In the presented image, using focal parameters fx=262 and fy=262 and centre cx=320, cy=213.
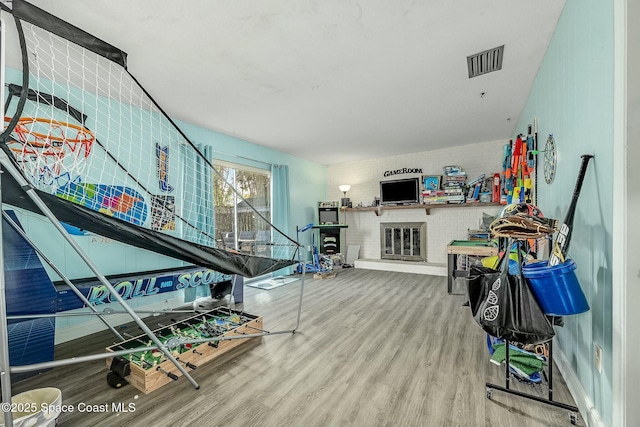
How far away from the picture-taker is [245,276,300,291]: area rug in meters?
4.39

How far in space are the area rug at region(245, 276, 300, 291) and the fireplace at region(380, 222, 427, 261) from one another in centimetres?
229

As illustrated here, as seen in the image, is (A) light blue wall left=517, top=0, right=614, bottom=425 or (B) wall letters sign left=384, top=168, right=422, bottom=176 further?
(B) wall letters sign left=384, top=168, right=422, bottom=176

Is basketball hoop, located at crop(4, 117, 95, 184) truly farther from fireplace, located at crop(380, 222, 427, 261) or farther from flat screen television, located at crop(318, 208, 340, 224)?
fireplace, located at crop(380, 222, 427, 261)

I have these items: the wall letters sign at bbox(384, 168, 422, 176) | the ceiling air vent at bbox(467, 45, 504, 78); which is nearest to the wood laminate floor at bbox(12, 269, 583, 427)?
the ceiling air vent at bbox(467, 45, 504, 78)

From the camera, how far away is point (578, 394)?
60.0 inches

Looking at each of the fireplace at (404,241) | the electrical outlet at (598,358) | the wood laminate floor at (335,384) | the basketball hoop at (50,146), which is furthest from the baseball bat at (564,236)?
the fireplace at (404,241)

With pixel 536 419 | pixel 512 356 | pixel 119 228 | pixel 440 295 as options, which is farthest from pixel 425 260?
pixel 119 228

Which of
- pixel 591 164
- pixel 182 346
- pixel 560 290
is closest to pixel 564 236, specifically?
pixel 560 290

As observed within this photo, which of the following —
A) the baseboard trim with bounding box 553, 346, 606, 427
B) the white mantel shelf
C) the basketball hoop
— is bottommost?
the baseboard trim with bounding box 553, 346, 606, 427

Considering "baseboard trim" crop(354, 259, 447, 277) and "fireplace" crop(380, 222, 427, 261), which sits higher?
"fireplace" crop(380, 222, 427, 261)

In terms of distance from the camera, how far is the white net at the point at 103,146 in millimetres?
2330

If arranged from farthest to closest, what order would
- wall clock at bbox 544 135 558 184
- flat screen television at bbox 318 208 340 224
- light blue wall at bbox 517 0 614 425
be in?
1. flat screen television at bbox 318 208 340 224
2. wall clock at bbox 544 135 558 184
3. light blue wall at bbox 517 0 614 425

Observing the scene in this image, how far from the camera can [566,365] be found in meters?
1.76

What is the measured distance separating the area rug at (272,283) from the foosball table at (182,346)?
5.09 ft
